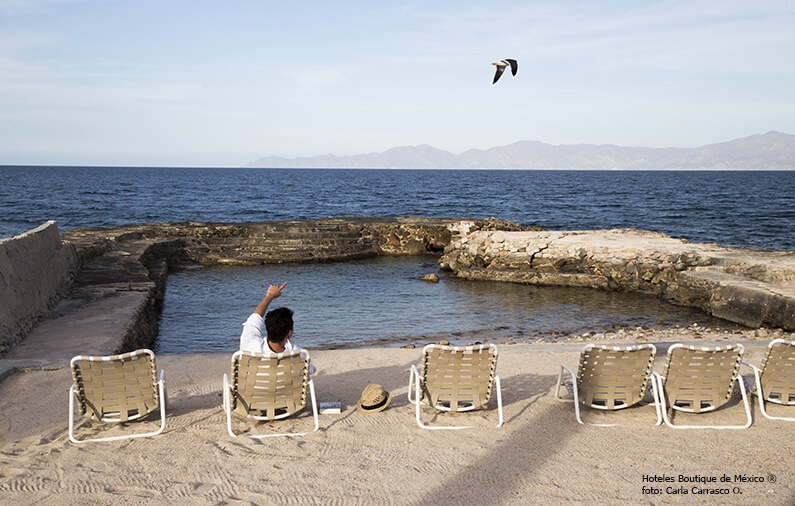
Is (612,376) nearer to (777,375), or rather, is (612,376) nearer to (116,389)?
(777,375)

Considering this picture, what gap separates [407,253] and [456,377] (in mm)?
21297

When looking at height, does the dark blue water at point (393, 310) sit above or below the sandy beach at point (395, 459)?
below

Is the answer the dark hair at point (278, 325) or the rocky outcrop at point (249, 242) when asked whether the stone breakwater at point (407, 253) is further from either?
the dark hair at point (278, 325)

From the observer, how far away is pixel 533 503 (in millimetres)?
4598

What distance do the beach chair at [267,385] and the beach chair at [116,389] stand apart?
26.2 inches

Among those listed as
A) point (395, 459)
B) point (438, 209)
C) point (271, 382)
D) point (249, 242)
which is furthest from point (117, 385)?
point (438, 209)

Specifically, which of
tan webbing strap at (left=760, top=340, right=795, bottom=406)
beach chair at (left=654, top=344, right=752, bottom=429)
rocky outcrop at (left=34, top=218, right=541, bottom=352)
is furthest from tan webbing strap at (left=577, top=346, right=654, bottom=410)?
rocky outcrop at (left=34, top=218, right=541, bottom=352)

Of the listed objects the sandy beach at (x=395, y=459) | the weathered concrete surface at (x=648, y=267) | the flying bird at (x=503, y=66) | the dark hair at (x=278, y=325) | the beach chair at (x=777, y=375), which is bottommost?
the weathered concrete surface at (x=648, y=267)

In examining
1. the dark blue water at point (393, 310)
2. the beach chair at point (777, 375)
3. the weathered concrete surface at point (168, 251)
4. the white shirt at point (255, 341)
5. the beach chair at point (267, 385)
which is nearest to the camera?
the beach chair at point (267, 385)

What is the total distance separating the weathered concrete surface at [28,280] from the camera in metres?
9.05

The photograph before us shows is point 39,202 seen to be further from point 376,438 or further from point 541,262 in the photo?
point 376,438

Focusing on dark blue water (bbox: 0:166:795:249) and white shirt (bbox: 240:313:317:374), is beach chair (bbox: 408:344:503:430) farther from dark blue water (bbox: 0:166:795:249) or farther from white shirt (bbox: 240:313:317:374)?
dark blue water (bbox: 0:166:795:249)

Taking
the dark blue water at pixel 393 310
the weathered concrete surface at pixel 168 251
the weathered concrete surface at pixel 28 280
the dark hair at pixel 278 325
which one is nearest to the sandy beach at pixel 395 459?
the dark hair at pixel 278 325

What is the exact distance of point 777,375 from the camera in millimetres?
6488
